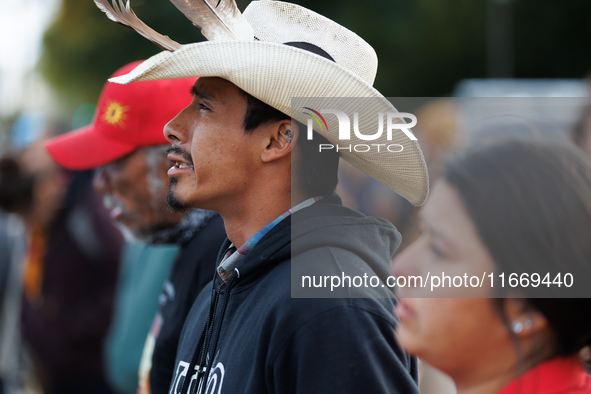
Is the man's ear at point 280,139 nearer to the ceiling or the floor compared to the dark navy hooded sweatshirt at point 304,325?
nearer to the ceiling

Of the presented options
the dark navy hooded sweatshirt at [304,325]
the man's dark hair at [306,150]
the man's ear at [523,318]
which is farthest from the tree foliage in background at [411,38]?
the man's ear at [523,318]

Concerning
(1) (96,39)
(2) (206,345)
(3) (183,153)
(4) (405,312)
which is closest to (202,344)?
(2) (206,345)

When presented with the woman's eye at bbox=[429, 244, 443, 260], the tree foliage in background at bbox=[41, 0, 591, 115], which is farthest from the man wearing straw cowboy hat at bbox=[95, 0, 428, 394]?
the tree foliage in background at bbox=[41, 0, 591, 115]

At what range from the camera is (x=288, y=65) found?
1.58 meters

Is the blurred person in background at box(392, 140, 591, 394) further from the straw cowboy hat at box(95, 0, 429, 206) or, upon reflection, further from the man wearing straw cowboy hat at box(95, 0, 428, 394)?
the straw cowboy hat at box(95, 0, 429, 206)

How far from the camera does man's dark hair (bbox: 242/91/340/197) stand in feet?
5.76

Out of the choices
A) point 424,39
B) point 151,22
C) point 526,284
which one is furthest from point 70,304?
point 424,39

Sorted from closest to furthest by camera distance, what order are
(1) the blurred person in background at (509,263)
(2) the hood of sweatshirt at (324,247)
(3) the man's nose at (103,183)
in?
(1) the blurred person in background at (509,263) < (2) the hood of sweatshirt at (324,247) < (3) the man's nose at (103,183)

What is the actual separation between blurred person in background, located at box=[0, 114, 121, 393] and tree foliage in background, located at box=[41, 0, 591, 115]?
9648mm

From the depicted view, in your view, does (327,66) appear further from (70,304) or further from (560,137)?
(70,304)

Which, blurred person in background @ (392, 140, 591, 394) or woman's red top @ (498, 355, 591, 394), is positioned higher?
blurred person in background @ (392, 140, 591, 394)

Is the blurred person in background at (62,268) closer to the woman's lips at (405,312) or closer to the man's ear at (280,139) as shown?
the man's ear at (280,139)

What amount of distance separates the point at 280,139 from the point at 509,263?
87 cm

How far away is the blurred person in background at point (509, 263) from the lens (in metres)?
1.04
